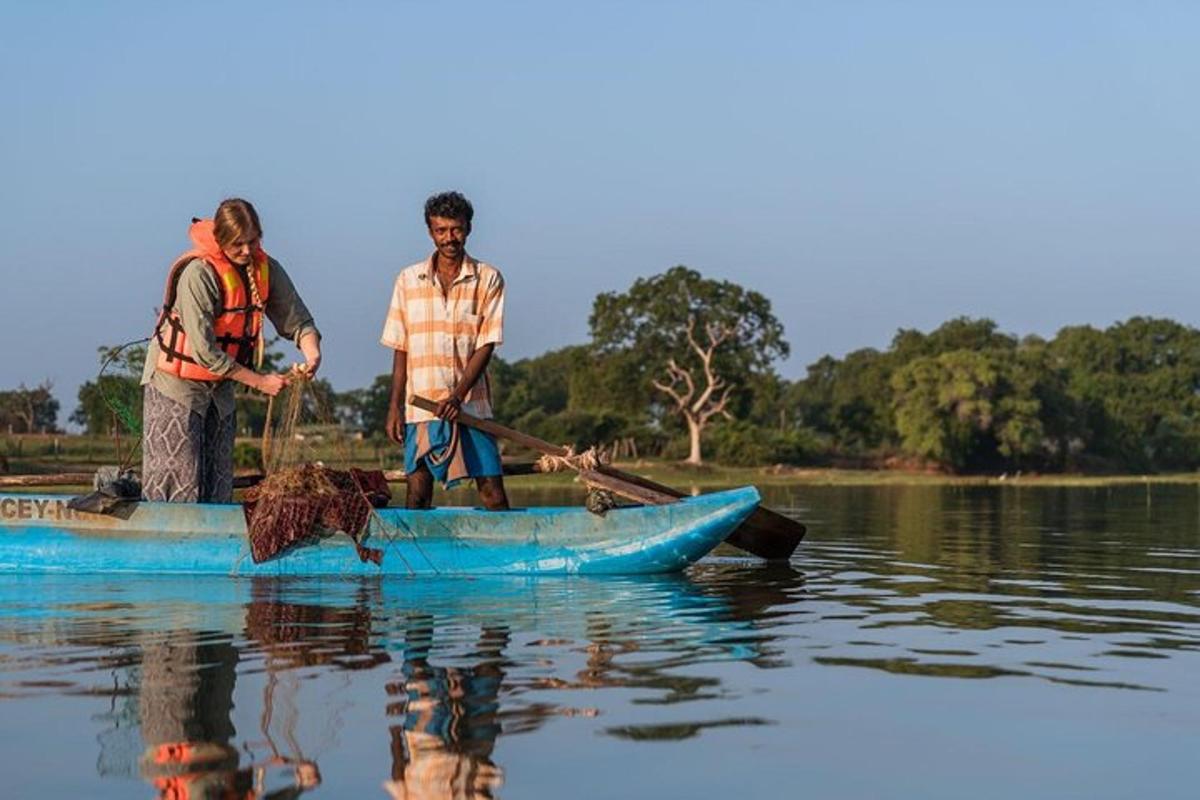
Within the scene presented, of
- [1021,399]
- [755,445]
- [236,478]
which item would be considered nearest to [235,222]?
[236,478]

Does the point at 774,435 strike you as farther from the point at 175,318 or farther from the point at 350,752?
the point at 350,752

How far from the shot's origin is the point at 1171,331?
88.9 m

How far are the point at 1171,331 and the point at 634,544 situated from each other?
281ft

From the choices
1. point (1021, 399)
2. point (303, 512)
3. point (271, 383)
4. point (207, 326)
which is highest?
point (1021, 399)

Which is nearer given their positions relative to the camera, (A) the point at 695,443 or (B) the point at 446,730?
(B) the point at 446,730

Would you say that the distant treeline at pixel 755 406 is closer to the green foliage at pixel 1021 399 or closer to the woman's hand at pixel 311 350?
the green foliage at pixel 1021 399

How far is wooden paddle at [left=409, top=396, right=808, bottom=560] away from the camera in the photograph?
367 inches

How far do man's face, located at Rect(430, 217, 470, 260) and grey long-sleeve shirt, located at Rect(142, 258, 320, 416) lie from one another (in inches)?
33.8

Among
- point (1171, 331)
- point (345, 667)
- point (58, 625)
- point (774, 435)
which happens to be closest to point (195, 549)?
point (58, 625)

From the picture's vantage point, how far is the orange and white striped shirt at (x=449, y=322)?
30.7 feet

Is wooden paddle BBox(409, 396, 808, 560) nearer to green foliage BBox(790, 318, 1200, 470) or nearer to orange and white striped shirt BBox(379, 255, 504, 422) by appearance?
orange and white striped shirt BBox(379, 255, 504, 422)

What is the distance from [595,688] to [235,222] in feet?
13.7

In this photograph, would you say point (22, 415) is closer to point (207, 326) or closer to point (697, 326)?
point (697, 326)

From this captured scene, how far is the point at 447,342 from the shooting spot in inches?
369
